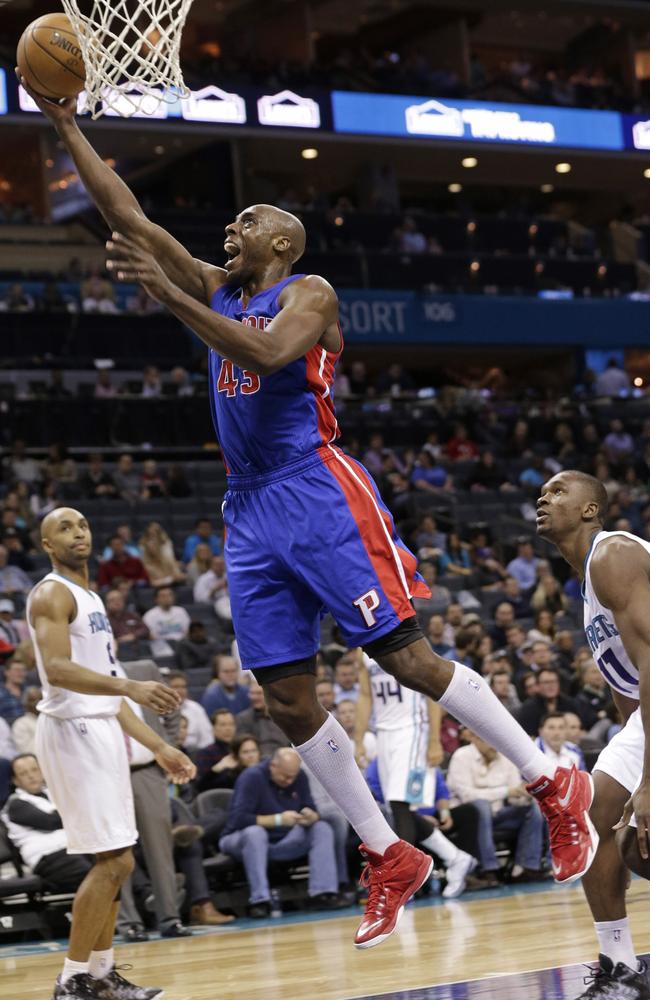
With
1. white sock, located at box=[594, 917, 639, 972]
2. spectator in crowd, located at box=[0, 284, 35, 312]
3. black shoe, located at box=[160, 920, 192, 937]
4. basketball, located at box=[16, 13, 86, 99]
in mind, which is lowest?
black shoe, located at box=[160, 920, 192, 937]

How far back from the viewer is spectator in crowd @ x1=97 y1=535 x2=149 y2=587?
1309 cm

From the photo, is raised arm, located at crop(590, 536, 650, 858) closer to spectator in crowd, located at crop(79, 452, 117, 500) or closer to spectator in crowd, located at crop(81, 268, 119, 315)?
spectator in crowd, located at crop(79, 452, 117, 500)

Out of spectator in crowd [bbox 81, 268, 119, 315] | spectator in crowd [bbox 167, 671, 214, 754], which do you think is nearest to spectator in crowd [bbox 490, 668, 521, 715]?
spectator in crowd [bbox 167, 671, 214, 754]

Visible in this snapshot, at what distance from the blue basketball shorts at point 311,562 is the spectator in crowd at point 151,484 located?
11.0 m

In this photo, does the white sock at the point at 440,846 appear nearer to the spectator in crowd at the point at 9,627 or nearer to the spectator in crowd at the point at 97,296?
the spectator in crowd at the point at 9,627

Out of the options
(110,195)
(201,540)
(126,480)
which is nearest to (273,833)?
(110,195)

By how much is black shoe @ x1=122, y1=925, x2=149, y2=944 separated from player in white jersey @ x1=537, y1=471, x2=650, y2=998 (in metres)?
3.97

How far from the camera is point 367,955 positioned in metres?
6.89

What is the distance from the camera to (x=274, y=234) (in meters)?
4.57

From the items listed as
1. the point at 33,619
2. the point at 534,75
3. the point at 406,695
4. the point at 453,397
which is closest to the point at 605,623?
the point at 33,619

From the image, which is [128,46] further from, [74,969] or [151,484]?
[151,484]

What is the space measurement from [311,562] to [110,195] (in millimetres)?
1302

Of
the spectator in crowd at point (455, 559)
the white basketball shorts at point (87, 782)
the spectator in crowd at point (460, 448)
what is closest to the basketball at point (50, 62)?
the white basketball shorts at point (87, 782)

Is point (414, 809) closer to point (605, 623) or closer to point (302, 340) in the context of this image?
point (605, 623)
